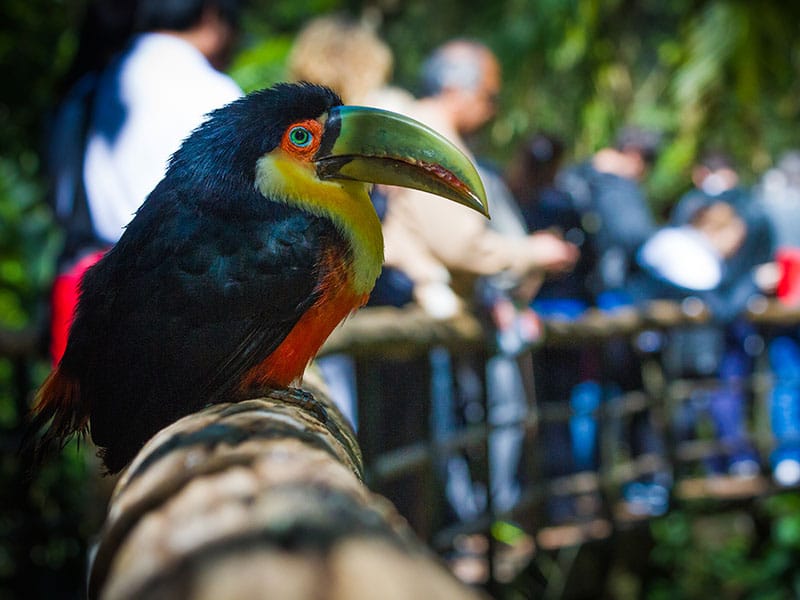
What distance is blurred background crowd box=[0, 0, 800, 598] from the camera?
93 cm

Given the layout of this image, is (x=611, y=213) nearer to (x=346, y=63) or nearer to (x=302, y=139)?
(x=346, y=63)

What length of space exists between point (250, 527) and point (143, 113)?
1.25ft

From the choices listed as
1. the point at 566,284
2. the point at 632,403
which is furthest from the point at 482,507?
the point at 632,403

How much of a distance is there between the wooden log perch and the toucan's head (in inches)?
7.0

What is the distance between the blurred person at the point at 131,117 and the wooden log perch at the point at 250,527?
17cm

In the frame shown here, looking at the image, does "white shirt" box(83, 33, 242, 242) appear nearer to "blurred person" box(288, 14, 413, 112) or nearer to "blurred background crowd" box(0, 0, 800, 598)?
"blurred background crowd" box(0, 0, 800, 598)

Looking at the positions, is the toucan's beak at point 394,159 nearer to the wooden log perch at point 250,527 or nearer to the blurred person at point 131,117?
the blurred person at point 131,117

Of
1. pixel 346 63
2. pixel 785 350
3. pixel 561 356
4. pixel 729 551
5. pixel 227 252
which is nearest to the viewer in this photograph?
pixel 227 252

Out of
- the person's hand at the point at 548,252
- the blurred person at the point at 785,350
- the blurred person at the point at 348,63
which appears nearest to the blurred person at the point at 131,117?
the blurred person at the point at 348,63

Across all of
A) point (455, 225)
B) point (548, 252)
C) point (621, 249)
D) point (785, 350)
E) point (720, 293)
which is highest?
point (455, 225)

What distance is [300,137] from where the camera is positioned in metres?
0.83

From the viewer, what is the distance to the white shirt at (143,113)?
0.82 metres

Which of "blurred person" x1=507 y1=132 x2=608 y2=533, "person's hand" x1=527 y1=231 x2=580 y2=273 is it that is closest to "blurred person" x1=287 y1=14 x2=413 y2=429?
"person's hand" x1=527 y1=231 x2=580 y2=273

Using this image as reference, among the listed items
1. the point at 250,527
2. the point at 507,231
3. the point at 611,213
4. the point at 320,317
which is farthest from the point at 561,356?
the point at 250,527
